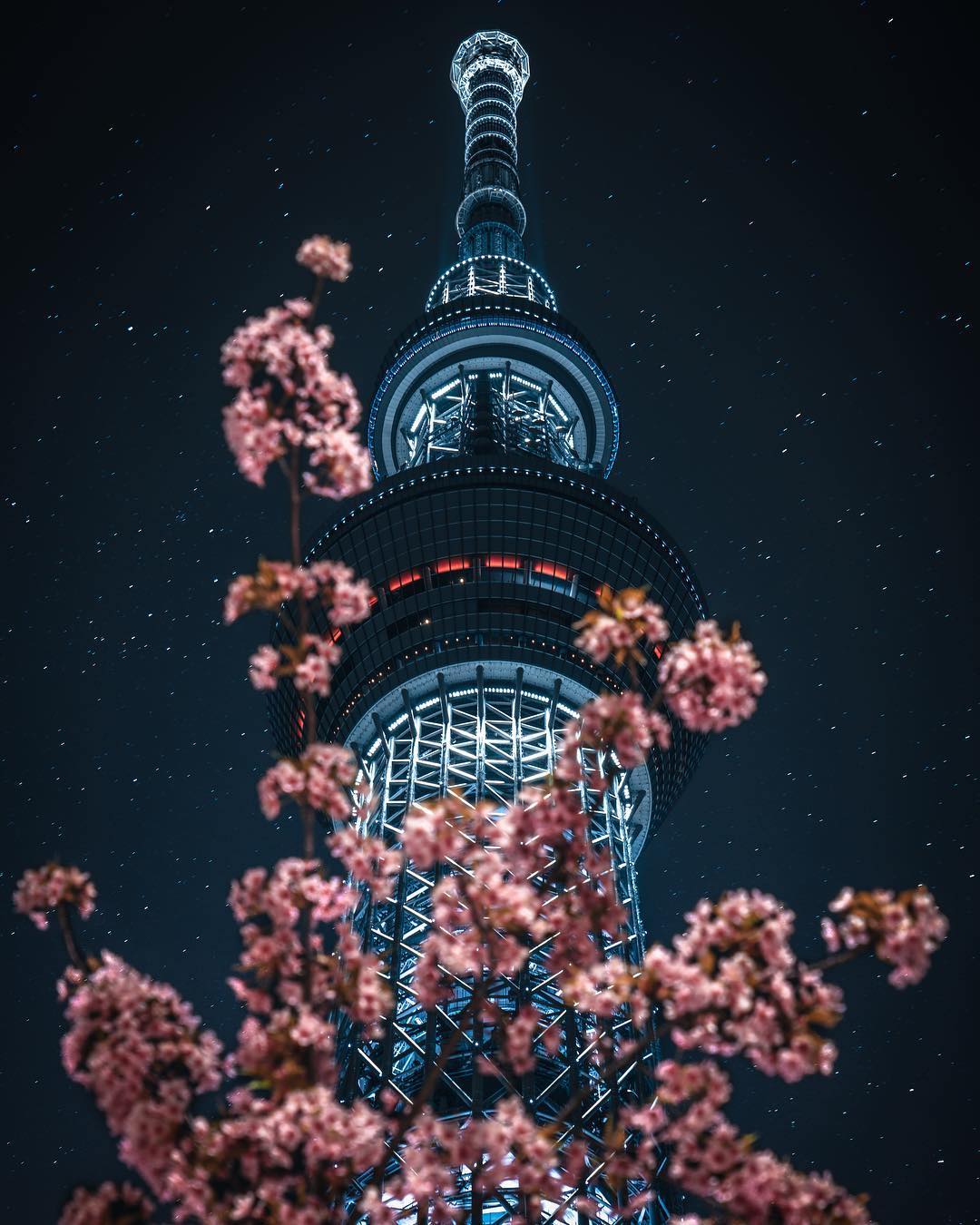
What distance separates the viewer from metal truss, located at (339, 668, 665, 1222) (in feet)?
86.4

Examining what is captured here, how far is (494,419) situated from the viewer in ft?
158

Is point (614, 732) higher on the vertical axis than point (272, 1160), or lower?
higher

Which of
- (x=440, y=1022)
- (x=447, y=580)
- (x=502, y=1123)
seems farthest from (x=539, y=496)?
(x=502, y=1123)

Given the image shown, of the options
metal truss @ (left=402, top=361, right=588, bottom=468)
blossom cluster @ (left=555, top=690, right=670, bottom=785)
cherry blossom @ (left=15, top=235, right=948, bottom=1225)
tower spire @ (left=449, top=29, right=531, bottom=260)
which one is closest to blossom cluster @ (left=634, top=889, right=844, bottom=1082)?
cherry blossom @ (left=15, top=235, right=948, bottom=1225)

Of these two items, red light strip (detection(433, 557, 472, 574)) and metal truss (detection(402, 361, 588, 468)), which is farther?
metal truss (detection(402, 361, 588, 468))

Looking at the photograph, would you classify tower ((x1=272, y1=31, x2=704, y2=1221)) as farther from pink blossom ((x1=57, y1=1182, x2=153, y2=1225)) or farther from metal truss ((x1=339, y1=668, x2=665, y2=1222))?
pink blossom ((x1=57, y1=1182, x2=153, y2=1225))

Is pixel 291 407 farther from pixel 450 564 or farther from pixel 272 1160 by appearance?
pixel 450 564

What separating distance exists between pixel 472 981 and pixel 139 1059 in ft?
82.0

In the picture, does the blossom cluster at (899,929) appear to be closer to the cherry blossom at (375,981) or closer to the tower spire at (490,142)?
the cherry blossom at (375,981)

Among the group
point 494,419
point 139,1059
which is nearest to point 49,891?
point 139,1059

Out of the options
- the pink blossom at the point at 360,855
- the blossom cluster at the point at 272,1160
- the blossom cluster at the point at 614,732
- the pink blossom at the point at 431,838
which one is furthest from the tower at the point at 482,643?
A: the blossom cluster at the point at 272,1160

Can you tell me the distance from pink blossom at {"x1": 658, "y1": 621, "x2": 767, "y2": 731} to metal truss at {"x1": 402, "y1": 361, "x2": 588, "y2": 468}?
37645 mm

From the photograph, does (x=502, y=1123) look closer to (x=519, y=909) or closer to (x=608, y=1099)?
(x=519, y=909)

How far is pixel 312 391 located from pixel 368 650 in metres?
30.0
